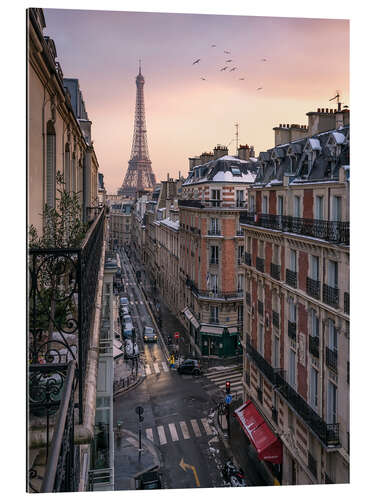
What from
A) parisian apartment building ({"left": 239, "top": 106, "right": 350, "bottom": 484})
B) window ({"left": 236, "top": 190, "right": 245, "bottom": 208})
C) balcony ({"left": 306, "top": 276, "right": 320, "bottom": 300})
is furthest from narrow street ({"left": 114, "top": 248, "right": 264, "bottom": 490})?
window ({"left": 236, "top": 190, "right": 245, "bottom": 208})

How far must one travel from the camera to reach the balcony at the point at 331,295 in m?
10.2

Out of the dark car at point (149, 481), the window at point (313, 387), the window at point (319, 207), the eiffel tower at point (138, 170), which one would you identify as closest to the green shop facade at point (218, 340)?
the dark car at point (149, 481)

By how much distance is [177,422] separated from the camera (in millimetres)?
18250

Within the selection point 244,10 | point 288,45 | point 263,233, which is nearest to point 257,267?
point 263,233

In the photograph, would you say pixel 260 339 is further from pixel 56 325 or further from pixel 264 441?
pixel 56 325

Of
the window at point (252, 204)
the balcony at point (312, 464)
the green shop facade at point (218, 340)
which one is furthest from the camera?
the green shop facade at point (218, 340)

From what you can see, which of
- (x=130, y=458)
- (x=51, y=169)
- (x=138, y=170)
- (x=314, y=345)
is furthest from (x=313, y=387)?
(x=138, y=170)

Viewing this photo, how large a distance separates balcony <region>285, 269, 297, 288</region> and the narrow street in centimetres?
612

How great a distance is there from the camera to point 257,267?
15977 millimetres

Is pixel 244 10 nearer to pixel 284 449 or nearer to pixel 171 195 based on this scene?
pixel 284 449

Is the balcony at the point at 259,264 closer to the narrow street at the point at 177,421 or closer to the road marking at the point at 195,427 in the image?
the narrow street at the point at 177,421

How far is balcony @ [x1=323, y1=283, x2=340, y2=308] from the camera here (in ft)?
33.6

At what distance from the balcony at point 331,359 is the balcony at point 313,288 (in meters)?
1.34

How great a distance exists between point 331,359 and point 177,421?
9.76 m
